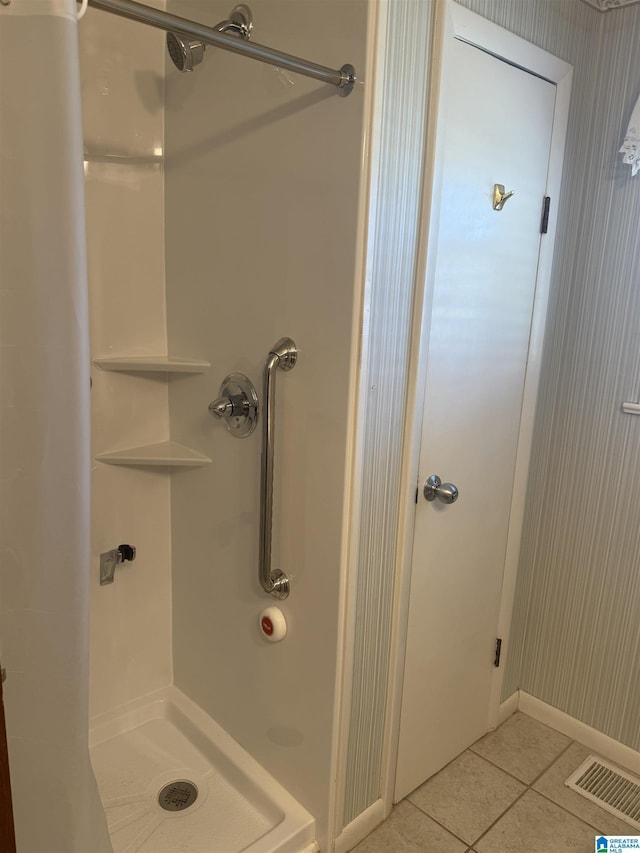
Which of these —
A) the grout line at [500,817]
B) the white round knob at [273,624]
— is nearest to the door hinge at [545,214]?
the white round knob at [273,624]

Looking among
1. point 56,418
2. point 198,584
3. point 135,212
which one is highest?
point 135,212

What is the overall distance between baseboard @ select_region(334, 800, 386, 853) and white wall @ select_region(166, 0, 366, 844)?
7 centimetres

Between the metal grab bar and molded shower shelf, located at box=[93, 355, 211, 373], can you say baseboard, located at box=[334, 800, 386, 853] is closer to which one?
the metal grab bar

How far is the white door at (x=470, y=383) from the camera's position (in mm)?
1428

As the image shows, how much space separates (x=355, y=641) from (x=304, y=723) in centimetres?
27

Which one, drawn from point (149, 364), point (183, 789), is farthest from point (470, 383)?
point (183, 789)

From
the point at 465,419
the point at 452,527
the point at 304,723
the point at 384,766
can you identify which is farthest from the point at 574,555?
the point at 304,723

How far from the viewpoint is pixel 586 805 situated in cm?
176

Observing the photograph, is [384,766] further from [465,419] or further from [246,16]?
[246,16]

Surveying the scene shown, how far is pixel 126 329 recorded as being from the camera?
175 cm

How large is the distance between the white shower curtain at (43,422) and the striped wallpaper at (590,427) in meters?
1.22

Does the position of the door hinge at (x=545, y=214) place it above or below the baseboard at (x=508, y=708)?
above

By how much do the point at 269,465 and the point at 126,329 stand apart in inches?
24.8

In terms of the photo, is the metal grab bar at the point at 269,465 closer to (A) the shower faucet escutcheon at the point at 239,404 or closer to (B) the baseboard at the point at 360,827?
(A) the shower faucet escutcheon at the point at 239,404
